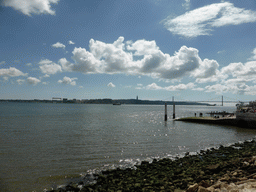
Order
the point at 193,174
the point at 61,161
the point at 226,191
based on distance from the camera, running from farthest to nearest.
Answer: the point at 61,161 < the point at 193,174 < the point at 226,191

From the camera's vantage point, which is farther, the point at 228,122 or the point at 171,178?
the point at 228,122

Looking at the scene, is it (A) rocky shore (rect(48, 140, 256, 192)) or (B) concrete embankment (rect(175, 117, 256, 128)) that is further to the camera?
(B) concrete embankment (rect(175, 117, 256, 128))

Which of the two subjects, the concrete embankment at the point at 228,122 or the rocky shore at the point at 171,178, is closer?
the rocky shore at the point at 171,178

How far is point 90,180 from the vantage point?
12383 mm

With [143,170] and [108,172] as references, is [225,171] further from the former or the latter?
A: [108,172]

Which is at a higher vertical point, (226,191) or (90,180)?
(226,191)

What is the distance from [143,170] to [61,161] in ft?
25.0

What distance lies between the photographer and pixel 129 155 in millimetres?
18469

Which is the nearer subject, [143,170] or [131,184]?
[131,184]

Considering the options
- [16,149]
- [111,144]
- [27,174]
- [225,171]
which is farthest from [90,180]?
[16,149]

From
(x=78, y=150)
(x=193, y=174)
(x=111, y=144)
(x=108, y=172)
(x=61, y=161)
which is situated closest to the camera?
(x=193, y=174)

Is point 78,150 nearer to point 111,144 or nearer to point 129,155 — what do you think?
point 111,144

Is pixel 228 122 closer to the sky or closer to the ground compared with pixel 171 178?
closer to the ground

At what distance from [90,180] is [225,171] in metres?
9.13
